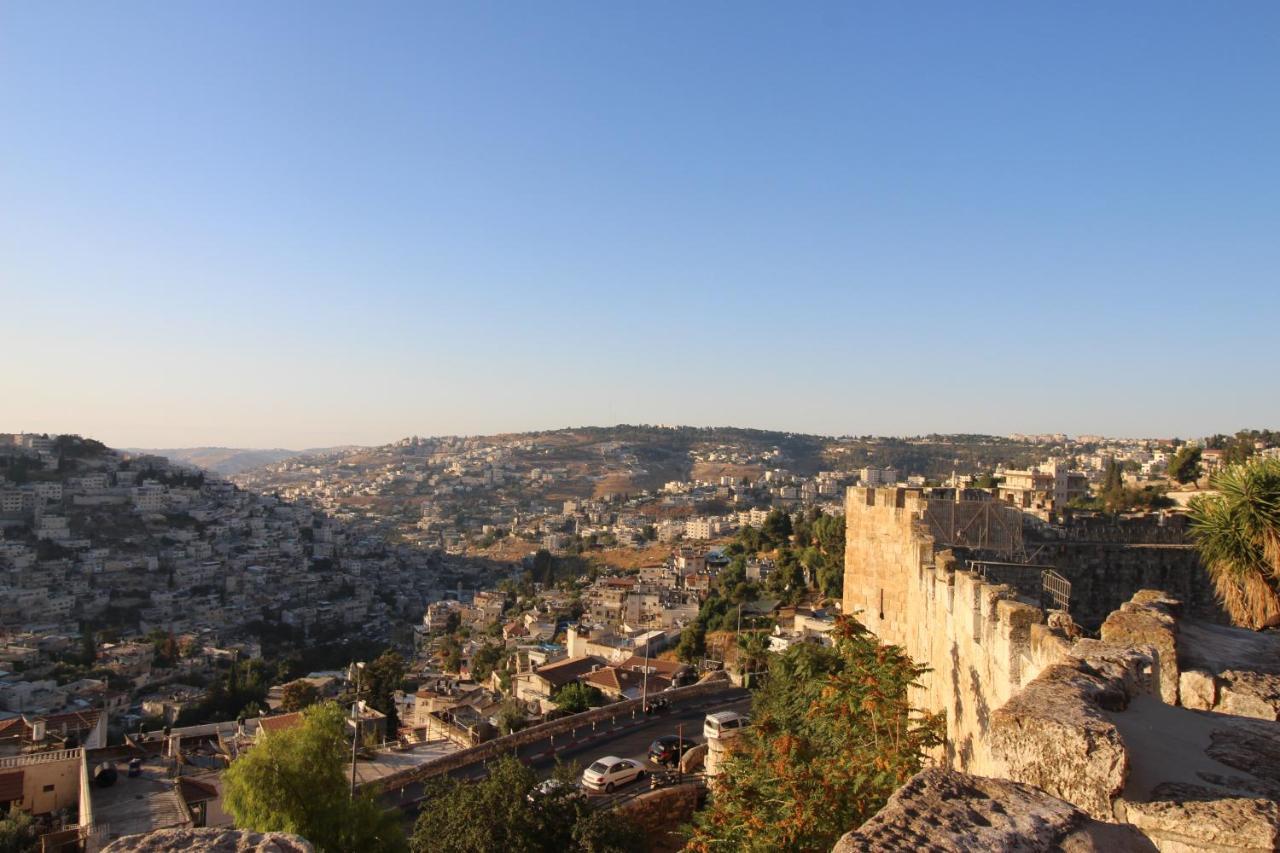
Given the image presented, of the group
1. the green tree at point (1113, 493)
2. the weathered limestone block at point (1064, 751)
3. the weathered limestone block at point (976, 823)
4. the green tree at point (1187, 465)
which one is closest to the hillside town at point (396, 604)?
the green tree at point (1187, 465)

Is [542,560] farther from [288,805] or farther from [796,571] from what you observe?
[288,805]

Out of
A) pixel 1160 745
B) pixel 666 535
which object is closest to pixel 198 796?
pixel 1160 745

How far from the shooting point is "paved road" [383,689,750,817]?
1730 centimetres

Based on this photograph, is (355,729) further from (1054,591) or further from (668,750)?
(1054,591)

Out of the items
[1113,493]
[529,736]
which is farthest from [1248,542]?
[1113,493]

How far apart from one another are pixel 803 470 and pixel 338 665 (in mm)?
132341

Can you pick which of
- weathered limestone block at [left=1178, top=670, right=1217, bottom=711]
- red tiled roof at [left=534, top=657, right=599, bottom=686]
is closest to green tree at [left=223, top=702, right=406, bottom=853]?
weathered limestone block at [left=1178, top=670, right=1217, bottom=711]

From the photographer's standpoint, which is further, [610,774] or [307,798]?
[610,774]

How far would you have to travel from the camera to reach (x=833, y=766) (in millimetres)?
5727

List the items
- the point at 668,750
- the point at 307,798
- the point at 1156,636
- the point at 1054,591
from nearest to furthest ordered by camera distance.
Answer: the point at 1156,636 → the point at 1054,591 → the point at 307,798 → the point at 668,750

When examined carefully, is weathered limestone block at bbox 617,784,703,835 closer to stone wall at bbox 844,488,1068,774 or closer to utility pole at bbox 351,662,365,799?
stone wall at bbox 844,488,1068,774

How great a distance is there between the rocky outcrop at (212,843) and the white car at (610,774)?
1387 centimetres

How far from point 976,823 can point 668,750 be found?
1581 cm

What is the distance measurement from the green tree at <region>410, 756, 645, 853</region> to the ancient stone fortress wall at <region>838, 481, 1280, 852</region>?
6290 mm
